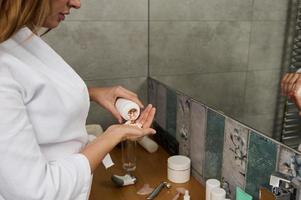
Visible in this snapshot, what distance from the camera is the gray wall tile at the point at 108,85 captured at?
1.42 m

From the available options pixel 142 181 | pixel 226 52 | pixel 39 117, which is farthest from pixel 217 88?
pixel 39 117

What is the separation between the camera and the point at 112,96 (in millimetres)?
976

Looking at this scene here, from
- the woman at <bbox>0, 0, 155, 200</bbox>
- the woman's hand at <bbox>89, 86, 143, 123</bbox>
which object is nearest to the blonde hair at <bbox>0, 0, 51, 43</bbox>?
the woman at <bbox>0, 0, 155, 200</bbox>

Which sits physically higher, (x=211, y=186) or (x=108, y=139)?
(x=108, y=139)

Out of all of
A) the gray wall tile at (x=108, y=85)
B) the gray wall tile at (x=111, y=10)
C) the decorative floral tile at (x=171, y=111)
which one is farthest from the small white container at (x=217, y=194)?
the gray wall tile at (x=111, y=10)

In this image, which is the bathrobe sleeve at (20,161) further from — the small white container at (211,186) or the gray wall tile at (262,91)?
the gray wall tile at (262,91)

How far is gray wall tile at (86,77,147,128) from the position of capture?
142 cm

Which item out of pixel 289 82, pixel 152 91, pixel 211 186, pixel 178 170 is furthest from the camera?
pixel 152 91

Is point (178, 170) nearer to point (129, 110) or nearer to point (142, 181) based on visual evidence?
point (142, 181)

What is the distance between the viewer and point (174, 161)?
114 centimetres

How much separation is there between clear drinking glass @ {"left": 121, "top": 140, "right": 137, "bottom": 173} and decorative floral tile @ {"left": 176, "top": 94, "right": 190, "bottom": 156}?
0.61 feet

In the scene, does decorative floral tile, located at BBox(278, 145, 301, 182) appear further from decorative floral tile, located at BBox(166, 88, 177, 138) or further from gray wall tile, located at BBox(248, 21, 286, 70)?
decorative floral tile, located at BBox(166, 88, 177, 138)

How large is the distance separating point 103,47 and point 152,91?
30 centimetres

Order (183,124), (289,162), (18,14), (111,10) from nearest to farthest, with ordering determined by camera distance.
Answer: (18,14)
(289,162)
(183,124)
(111,10)
